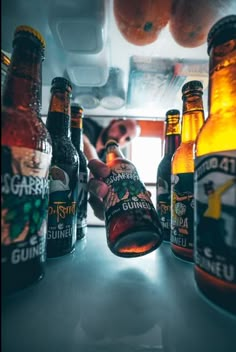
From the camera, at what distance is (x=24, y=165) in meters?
0.26

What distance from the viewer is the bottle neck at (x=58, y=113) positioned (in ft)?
1.63

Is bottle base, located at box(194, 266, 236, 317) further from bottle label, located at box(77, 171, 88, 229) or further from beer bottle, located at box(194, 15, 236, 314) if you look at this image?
bottle label, located at box(77, 171, 88, 229)

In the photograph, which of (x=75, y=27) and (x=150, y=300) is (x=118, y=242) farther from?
(x=75, y=27)

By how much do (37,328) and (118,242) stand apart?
0.61 ft

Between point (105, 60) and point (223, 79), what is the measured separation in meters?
0.45

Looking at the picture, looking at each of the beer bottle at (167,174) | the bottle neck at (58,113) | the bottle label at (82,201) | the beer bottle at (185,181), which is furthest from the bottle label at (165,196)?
the bottle neck at (58,113)

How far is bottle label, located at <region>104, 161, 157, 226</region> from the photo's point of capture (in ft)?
1.34

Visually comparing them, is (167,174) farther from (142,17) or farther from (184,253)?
(142,17)

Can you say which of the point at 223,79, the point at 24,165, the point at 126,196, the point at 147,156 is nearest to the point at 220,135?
the point at 223,79

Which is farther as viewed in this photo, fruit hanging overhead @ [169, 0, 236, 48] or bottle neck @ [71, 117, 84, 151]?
bottle neck @ [71, 117, 84, 151]

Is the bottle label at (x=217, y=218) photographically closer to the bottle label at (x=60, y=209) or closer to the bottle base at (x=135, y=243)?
the bottle base at (x=135, y=243)

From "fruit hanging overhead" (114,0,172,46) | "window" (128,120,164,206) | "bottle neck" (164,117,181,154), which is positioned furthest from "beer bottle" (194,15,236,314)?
"window" (128,120,164,206)

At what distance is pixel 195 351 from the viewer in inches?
8.7

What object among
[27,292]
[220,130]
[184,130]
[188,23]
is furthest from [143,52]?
[27,292]
